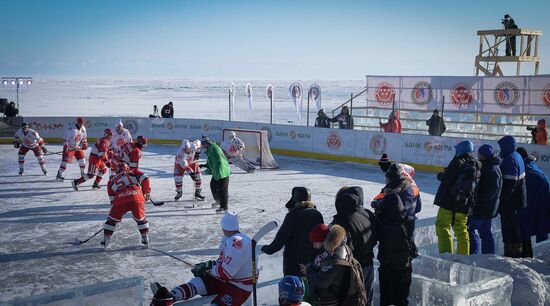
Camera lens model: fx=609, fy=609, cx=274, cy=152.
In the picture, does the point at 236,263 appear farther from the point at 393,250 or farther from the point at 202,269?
the point at 393,250

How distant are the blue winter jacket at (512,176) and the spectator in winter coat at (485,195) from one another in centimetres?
23

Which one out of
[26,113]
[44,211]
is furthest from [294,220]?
[26,113]

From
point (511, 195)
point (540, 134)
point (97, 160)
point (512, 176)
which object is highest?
point (540, 134)

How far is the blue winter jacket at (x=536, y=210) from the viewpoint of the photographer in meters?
7.82

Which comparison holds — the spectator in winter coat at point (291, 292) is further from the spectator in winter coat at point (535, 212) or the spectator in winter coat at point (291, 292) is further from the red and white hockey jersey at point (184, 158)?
the red and white hockey jersey at point (184, 158)

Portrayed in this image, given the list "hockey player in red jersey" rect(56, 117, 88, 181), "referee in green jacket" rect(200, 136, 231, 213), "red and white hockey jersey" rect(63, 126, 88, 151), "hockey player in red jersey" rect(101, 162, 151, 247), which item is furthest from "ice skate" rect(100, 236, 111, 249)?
"red and white hockey jersey" rect(63, 126, 88, 151)

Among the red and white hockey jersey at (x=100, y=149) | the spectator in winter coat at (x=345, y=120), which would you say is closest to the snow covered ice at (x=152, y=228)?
the red and white hockey jersey at (x=100, y=149)

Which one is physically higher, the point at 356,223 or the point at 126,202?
the point at 356,223

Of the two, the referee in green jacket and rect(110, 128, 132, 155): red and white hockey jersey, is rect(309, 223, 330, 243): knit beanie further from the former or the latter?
rect(110, 128, 132, 155): red and white hockey jersey

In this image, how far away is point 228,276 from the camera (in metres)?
5.38

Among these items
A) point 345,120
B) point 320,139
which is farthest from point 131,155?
point 345,120

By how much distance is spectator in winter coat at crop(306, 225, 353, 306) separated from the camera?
4.17 m

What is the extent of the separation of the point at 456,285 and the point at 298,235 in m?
1.46

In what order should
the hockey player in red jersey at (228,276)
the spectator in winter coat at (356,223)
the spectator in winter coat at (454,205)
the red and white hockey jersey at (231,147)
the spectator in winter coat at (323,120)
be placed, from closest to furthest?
the spectator in winter coat at (356,223)
the hockey player in red jersey at (228,276)
the spectator in winter coat at (454,205)
the red and white hockey jersey at (231,147)
the spectator in winter coat at (323,120)
